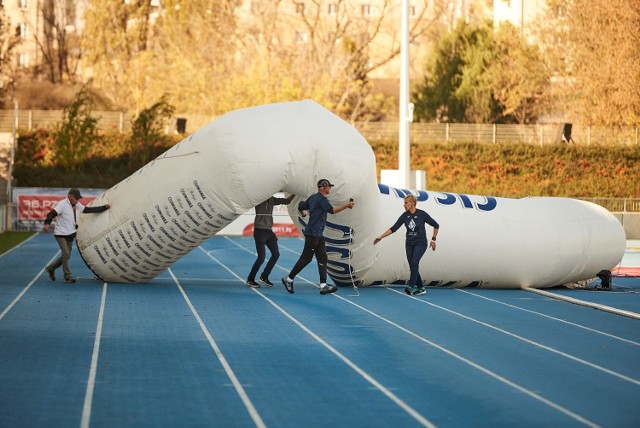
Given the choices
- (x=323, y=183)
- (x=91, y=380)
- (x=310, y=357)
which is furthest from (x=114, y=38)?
(x=91, y=380)

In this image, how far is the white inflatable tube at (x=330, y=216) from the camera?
711 inches

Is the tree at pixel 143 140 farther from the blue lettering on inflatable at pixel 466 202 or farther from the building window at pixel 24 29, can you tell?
the building window at pixel 24 29

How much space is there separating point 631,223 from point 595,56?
14.0 meters

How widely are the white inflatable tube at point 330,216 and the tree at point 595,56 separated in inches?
1321

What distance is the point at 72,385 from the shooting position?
10477 millimetres

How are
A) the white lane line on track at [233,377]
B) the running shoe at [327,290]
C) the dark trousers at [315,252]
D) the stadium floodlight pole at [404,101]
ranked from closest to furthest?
the white lane line on track at [233,377] → the dark trousers at [315,252] → the running shoe at [327,290] → the stadium floodlight pole at [404,101]

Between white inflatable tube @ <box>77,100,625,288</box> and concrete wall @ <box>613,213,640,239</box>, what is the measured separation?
22.7 m

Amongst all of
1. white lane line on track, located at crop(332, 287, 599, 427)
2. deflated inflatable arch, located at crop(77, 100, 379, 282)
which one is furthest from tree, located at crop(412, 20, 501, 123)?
white lane line on track, located at crop(332, 287, 599, 427)

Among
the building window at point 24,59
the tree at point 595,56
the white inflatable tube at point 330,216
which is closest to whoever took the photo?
the white inflatable tube at point 330,216

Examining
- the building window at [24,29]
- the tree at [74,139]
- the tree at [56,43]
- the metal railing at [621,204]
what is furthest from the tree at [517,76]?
the building window at [24,29]

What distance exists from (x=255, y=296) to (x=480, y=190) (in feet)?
117

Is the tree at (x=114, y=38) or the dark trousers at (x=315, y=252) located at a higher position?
the tree at (x=114, y=38)

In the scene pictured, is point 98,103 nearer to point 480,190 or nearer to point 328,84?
point 328,84

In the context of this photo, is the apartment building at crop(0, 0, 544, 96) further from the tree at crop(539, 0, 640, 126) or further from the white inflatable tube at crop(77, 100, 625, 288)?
the white inflatable tube at crop(77, 100, 625, 288)
